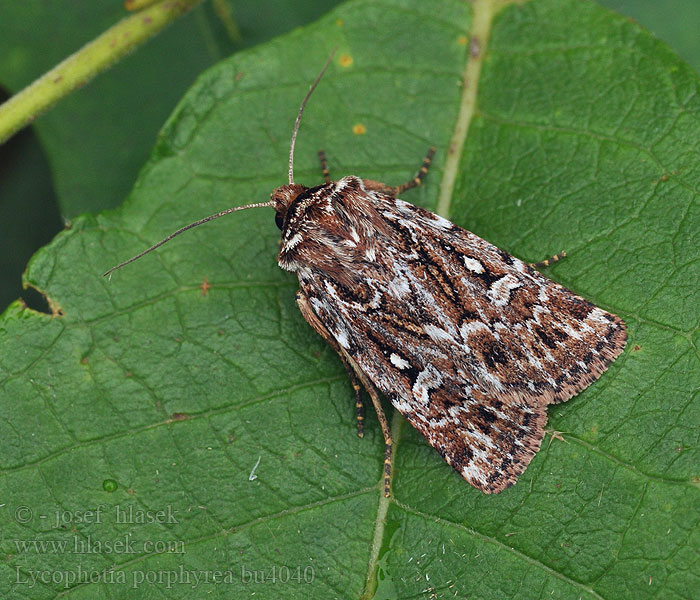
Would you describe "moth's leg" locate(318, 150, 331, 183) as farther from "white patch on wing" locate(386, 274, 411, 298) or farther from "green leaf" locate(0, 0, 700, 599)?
"white patch on wing" locate(386, 274, 411, 298)

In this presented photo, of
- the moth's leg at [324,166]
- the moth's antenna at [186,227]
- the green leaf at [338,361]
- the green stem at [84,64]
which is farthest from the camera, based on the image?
the moth's leg at [324,166]

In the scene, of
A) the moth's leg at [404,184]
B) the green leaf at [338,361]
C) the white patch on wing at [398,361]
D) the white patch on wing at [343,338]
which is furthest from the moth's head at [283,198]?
the white patch on wing at [398,361]

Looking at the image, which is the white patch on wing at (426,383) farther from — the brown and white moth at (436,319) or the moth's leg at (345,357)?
the moth's leg at (345,357)

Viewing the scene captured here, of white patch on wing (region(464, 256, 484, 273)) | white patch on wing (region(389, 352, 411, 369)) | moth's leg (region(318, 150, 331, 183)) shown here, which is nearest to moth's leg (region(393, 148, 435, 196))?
moth's leg (region(318, 150, 331, 183))

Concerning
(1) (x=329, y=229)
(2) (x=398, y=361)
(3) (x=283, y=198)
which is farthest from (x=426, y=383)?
(3) (x=283, y=198)

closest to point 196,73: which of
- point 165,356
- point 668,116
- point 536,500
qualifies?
point 165,356

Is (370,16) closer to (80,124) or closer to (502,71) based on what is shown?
(502,71)

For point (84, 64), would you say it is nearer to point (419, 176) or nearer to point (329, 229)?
point (329, 229)
